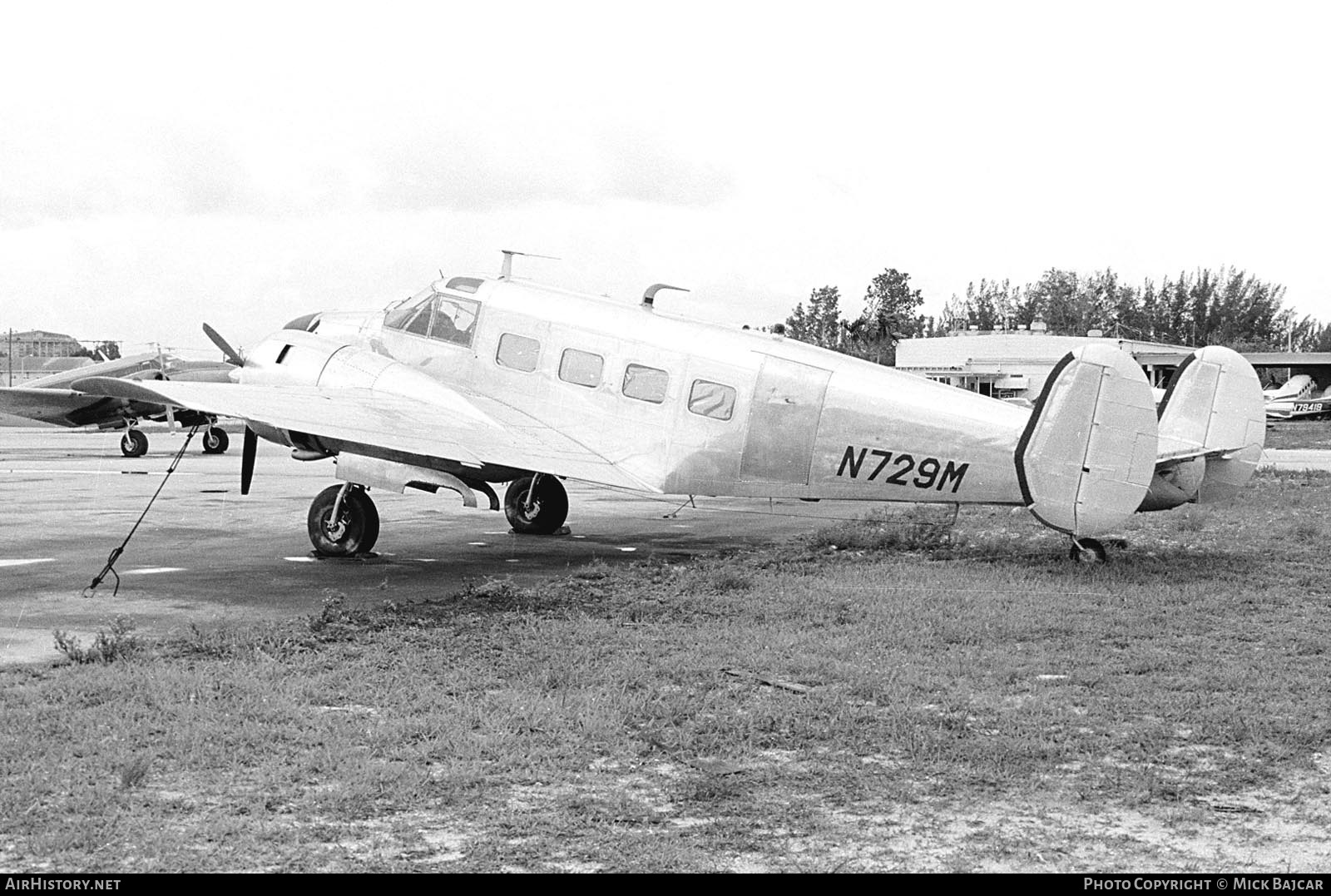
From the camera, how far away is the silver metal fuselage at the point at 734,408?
1327cm

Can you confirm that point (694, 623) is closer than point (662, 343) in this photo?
Yes

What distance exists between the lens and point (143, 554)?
1468 cm

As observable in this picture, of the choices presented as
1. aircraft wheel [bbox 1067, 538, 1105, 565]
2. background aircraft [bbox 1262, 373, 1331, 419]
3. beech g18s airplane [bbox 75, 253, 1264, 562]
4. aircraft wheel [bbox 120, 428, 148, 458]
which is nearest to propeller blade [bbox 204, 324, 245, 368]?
beech g18s airplane [bbox 75, 253, 1264, 562]

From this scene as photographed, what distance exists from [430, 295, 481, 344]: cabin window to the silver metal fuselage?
0.30 ft

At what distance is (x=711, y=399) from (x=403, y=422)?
345 centimetres

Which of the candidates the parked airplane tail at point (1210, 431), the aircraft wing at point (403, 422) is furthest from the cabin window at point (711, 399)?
the parked airplane tail at point (1210, 431)

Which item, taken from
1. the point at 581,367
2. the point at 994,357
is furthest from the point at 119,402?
the point at 994,357

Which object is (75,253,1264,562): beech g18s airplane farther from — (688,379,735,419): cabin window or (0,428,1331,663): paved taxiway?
(0,428,1331,663): paved taxiway

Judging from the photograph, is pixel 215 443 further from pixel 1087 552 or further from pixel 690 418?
pixel 1087 552

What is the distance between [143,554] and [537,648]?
24.4ft

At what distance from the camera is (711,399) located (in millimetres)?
14055
